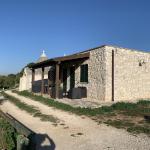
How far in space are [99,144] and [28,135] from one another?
9.84ft

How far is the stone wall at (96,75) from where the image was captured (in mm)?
15900

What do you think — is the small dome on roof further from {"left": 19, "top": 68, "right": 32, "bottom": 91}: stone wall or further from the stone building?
the stone building

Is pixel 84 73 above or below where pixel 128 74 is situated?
above

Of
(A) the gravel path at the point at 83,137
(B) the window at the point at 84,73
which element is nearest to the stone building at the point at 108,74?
(B) the window at the point at 84,73

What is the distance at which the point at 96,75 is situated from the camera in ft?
53.9

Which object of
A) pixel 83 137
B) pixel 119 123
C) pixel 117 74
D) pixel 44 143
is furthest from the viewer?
pixel 117 74

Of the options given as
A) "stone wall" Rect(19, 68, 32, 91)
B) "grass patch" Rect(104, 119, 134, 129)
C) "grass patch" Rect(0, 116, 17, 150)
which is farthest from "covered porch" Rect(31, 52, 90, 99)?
"grass patch" Rect(0, 116, 17, 150)

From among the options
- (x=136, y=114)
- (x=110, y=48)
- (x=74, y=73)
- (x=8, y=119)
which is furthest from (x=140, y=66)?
(x=8, y=119)

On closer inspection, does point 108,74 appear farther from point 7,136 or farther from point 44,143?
point 7,136

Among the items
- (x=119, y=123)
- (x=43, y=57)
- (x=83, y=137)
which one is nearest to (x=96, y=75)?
(x=119, y=123)

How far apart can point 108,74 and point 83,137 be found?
8.97 meters

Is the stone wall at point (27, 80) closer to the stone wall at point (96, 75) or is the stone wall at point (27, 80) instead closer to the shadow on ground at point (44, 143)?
the stone wall at point (96, 75)

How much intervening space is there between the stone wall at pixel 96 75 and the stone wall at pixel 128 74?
1.12ft

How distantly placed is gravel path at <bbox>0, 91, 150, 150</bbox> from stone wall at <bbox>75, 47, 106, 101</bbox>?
20.7ft
